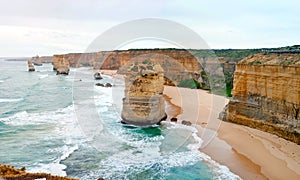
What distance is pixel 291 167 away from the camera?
1481 cm

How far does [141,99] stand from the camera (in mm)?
23188

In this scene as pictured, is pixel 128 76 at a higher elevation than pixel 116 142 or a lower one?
higher

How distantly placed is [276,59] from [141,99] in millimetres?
10629

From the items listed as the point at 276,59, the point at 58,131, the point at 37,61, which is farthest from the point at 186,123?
the point at 37,61

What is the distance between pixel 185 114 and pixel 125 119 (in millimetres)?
6868

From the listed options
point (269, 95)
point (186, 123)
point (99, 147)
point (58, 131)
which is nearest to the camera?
point (99, 147)

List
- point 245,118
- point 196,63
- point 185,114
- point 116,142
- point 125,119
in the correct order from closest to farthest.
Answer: point 116,142 → point 245,118 → point 125,119 → point 185,114 → point 196,63

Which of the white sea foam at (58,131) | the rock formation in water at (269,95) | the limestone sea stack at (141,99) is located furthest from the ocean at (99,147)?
the rock formation in water at (269,95)

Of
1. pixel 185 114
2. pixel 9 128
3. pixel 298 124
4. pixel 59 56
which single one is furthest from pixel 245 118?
pixel 59 56

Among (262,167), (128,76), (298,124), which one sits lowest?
(262,167)

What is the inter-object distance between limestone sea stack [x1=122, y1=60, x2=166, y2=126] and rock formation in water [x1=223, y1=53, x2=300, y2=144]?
6.38 m

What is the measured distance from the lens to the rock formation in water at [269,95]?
17.8m

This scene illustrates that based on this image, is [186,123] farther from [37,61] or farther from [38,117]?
[37,61]

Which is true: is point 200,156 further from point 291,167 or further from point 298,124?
point 298,124
